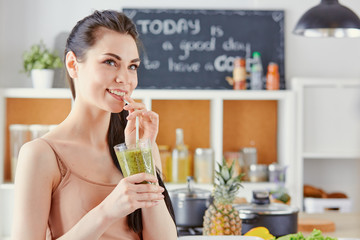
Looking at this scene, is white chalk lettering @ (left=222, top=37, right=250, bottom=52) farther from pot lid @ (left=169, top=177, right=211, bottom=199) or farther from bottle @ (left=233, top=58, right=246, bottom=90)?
pot lid @ (left=169, top=177, right=211, bottom=199)

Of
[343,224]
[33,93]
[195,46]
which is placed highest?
[195,46]

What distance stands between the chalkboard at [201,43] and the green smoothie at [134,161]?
10.4ft

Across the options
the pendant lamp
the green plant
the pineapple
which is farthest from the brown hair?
the green plant

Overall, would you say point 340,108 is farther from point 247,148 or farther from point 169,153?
point 169,153

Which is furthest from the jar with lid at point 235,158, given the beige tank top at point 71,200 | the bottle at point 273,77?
the beige tank top at point 71,200

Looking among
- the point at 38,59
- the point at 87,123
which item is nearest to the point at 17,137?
the point at 38,59

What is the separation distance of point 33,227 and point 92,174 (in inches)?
8.3

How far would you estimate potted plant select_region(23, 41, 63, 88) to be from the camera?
430cm

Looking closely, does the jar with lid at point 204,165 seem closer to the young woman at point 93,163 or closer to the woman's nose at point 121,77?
the young woman at point 93,163

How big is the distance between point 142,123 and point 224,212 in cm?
82

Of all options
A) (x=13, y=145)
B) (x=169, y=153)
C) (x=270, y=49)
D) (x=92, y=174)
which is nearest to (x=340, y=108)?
(x=270, y=49)

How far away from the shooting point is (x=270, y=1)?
14.9 feet

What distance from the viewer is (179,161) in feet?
14.3

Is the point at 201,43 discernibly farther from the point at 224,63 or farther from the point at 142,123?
the point at 142,123
